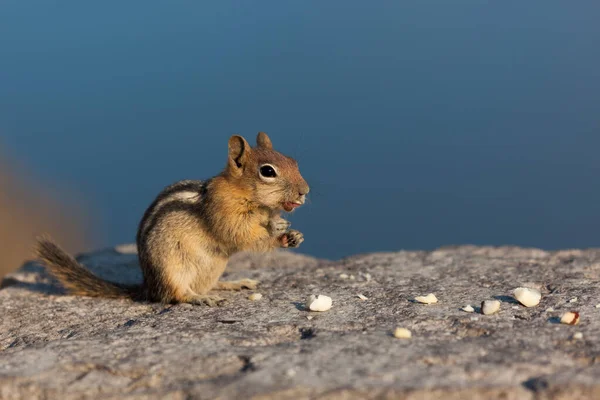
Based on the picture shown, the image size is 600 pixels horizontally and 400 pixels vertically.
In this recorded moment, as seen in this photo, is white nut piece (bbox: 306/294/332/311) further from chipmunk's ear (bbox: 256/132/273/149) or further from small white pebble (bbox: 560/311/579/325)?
chipmunk's ear (bbox: 256/132/273/149)

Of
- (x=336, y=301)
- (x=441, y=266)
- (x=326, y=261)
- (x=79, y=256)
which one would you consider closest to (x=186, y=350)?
(x=336, y=301)

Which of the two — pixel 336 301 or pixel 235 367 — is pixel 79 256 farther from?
pixel 235 367

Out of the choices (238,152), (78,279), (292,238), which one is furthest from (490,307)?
(78,279)

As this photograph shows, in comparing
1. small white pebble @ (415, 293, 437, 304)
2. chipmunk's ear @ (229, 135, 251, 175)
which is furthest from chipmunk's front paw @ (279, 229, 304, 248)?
small white pebble @ (415, 293, 437, 304)

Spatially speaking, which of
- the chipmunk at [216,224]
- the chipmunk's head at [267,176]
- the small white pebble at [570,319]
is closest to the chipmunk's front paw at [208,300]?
the chipmunk at [216,224]

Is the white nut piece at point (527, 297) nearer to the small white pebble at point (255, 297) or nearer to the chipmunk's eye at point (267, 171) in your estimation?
the small white pebble at point (255, 297)
